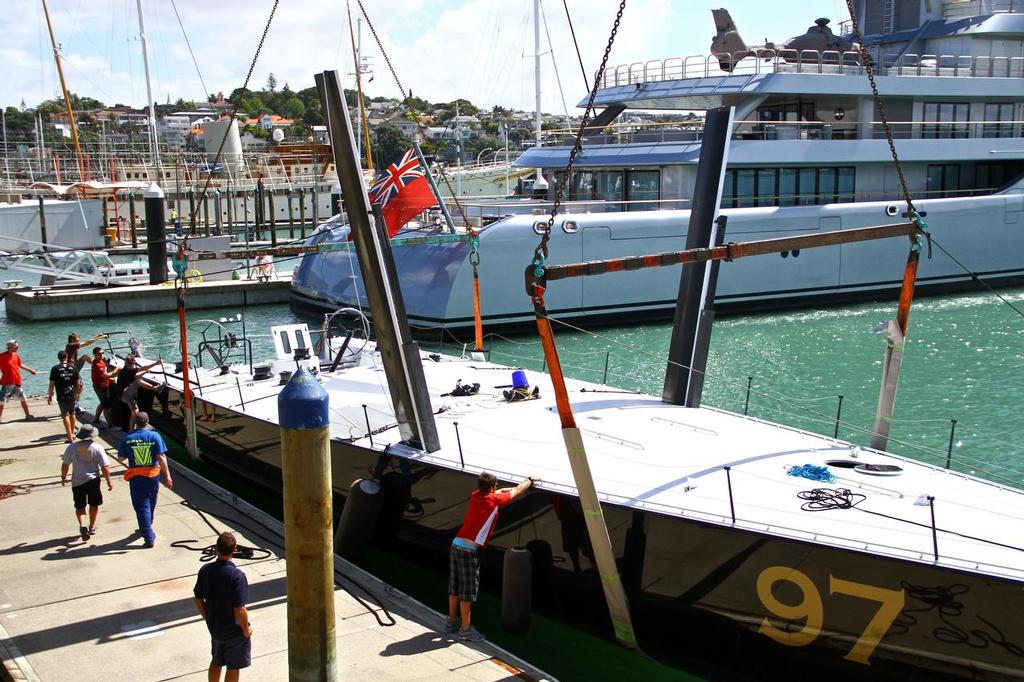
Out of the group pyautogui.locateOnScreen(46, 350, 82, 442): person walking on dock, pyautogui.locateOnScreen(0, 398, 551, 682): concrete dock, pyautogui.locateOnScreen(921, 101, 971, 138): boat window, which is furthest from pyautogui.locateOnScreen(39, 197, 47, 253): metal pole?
pyautogui.locateOnScreen(0, 398, 551, 682): concrete dock

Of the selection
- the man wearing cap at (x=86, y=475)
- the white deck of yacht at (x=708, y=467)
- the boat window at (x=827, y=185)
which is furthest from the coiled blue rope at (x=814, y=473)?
the boat window at (x=827, y=185)

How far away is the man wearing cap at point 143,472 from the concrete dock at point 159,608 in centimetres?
25

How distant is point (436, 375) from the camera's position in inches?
480

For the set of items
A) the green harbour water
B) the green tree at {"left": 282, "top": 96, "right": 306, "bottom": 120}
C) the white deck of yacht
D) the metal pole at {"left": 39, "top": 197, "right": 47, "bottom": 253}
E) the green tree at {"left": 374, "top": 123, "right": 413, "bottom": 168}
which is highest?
the green tree at {"left": 282, "top": 96, "right": 306, "bottom": 120}

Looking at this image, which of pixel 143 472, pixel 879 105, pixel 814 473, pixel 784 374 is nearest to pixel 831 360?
pixel 784 374

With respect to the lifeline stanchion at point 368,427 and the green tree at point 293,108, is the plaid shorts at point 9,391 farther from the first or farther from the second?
the green tree at point 293,108

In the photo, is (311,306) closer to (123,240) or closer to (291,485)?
(291,485)

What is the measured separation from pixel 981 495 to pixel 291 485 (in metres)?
5.28

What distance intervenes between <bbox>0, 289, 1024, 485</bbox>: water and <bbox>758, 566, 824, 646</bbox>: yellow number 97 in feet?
15.7

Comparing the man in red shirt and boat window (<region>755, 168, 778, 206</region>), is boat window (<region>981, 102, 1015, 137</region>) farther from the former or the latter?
the man in red shirt

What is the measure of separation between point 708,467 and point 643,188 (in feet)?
68.4

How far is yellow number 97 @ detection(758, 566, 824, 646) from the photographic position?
6.78m

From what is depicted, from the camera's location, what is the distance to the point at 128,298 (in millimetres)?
30047

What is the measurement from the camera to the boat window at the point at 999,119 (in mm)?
32219
